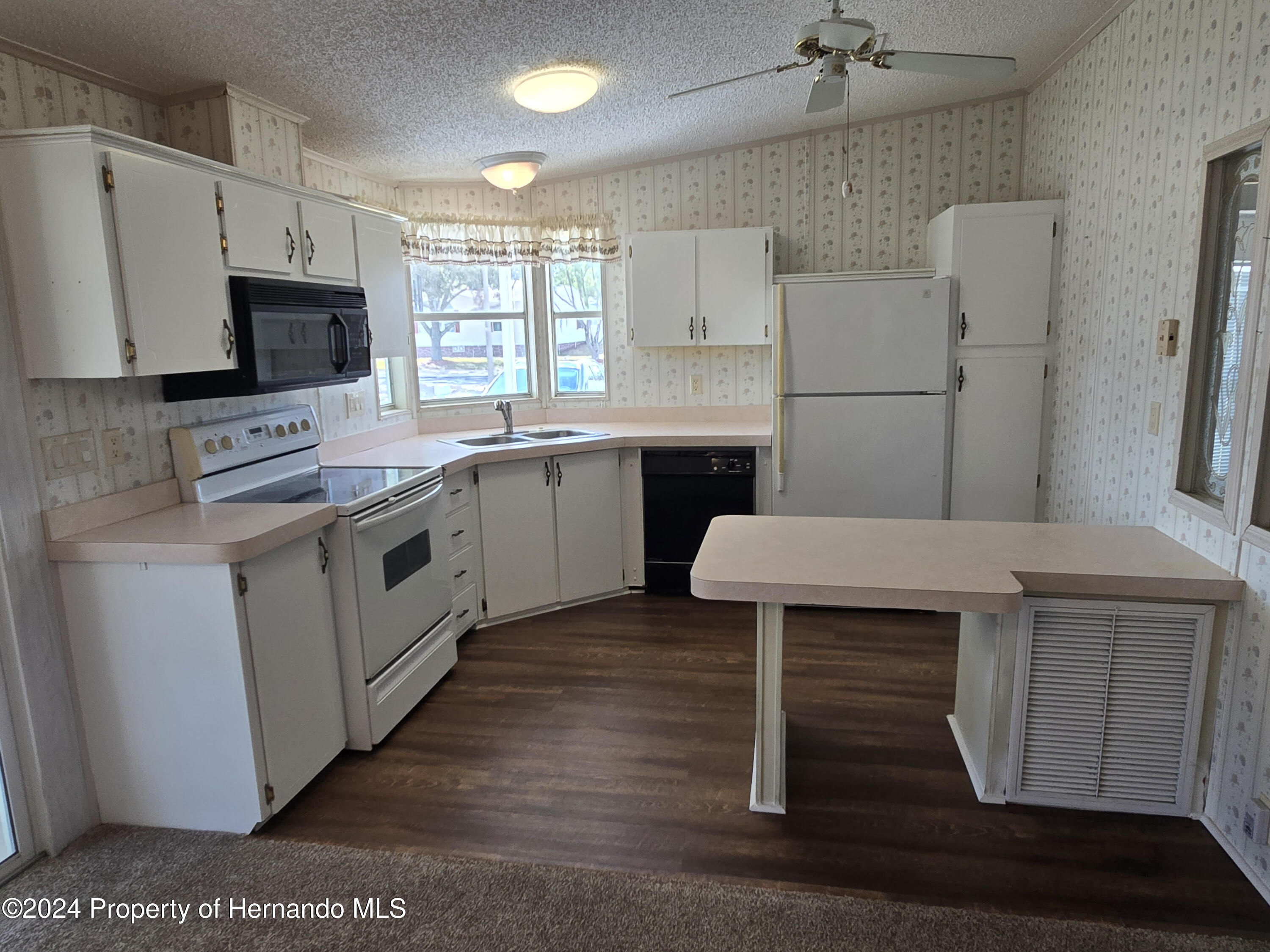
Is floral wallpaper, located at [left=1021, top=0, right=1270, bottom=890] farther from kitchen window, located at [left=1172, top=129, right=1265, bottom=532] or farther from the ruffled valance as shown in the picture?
the ruffled valance

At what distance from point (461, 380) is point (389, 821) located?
2776mm

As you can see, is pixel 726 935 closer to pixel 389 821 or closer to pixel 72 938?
pixel 389 821

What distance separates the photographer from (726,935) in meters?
1.80

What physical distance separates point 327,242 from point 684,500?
210 cm

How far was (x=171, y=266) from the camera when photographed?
2.20m

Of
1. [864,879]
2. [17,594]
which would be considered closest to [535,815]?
[864,879]

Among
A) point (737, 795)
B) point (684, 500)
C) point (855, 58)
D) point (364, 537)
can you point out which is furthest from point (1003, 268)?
point (364, 537)

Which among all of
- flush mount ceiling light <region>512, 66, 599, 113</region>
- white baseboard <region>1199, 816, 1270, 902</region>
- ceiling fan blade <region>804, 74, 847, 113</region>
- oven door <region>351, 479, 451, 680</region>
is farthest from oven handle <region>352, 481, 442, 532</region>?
white baseboard <region>1199, 816, 1270, 902</region>

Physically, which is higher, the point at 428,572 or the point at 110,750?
the point at 428,572

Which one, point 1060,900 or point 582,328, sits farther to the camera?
point 582,328

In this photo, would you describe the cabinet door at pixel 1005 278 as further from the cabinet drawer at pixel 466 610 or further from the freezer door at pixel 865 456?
the cabinet drawer at pixel 466 610

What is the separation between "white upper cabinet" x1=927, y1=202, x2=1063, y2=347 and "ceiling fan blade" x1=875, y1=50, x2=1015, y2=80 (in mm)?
1393

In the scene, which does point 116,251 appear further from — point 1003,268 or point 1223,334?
point 1003,268

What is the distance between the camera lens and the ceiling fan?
2.02 meters
